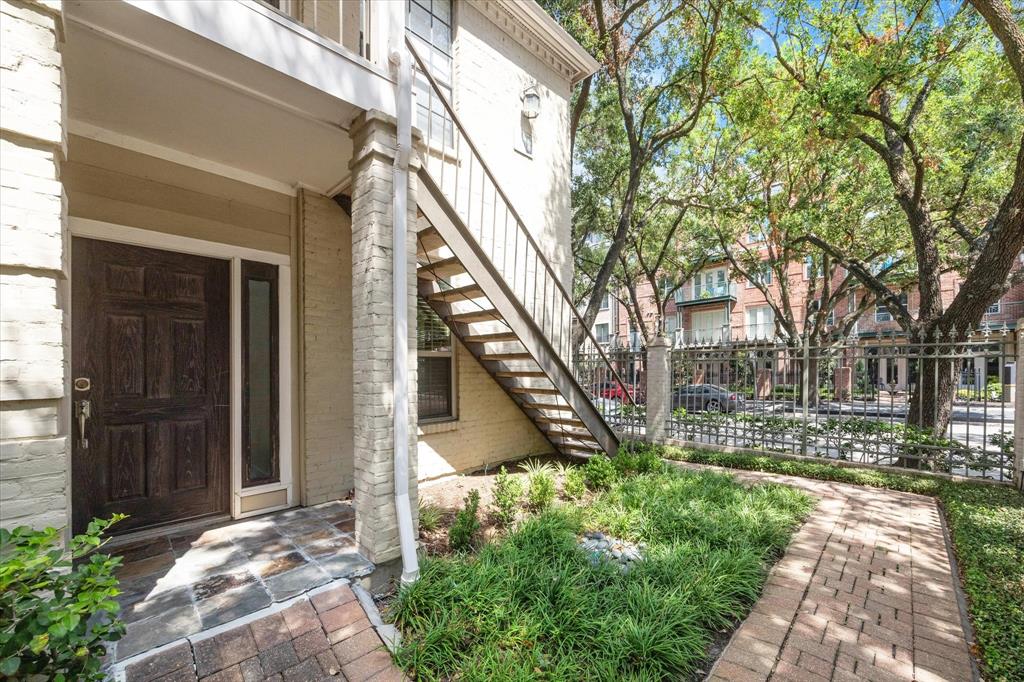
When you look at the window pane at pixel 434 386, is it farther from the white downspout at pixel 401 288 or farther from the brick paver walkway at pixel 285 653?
the brick paver walkway at pixel 285 653

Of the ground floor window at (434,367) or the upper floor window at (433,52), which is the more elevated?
the upper floor window at (433,52)

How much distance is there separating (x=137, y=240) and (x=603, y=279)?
7.24 meters

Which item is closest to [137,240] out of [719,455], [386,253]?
[386,253]

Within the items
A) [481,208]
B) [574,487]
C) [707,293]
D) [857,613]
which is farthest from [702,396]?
[707,293]

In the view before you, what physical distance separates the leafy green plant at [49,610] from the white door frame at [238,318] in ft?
7.87

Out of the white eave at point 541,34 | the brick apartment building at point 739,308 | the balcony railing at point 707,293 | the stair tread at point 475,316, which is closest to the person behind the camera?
the stair tread at point 475,316

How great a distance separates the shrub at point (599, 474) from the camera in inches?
217

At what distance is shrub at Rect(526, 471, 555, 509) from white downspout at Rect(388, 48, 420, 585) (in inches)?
72.4

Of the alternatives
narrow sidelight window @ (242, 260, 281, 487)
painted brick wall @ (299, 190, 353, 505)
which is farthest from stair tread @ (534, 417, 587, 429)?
narrow sidelight window @ (242, 260, 281, 487)

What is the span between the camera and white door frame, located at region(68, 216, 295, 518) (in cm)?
360

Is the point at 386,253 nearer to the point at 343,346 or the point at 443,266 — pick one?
the point at 443,266

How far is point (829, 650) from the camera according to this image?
262 cm

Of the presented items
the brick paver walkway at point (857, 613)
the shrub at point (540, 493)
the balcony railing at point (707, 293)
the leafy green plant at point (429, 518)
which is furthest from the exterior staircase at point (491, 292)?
the balcony railing at point (707, 293)

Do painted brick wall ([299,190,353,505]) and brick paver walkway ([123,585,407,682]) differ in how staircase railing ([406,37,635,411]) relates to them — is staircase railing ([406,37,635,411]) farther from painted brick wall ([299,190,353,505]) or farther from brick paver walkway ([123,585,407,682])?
brick paver walkway ([123,585,407,682])
